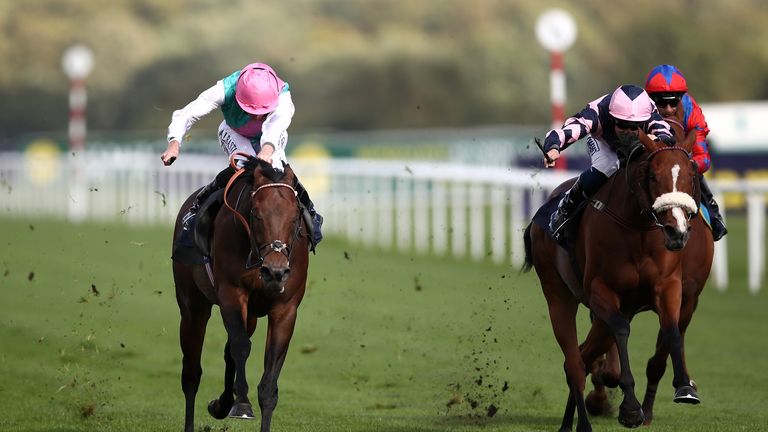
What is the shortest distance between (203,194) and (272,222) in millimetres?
1041

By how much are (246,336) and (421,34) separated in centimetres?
2745

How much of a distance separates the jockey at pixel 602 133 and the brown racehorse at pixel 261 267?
4.24ft

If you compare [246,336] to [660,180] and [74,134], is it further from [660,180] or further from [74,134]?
[74,134]

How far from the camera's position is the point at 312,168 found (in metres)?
17.6

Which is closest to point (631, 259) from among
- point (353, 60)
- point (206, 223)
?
point (206, 223)

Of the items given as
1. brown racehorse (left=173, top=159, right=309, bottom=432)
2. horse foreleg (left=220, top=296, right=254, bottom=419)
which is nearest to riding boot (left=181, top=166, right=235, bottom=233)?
brown racehorse (left=173, top=159, right=309, bottom=432)

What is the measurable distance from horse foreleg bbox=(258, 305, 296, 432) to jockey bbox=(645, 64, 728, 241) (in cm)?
211

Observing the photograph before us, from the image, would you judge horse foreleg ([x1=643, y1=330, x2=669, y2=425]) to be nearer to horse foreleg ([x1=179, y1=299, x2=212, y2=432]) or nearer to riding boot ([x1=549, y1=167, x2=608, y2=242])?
riding boot ([x1=549, y1=167, x2=608, y2=242])

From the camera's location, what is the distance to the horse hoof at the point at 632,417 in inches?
255

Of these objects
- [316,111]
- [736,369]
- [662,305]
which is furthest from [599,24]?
[662,305]

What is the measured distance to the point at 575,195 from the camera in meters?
7.32

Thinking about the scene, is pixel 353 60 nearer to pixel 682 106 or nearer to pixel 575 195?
pixel 682 106

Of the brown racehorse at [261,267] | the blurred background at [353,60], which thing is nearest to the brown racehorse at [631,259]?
the brown racehorse at [261,267]

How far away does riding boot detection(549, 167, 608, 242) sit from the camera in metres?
7.23
